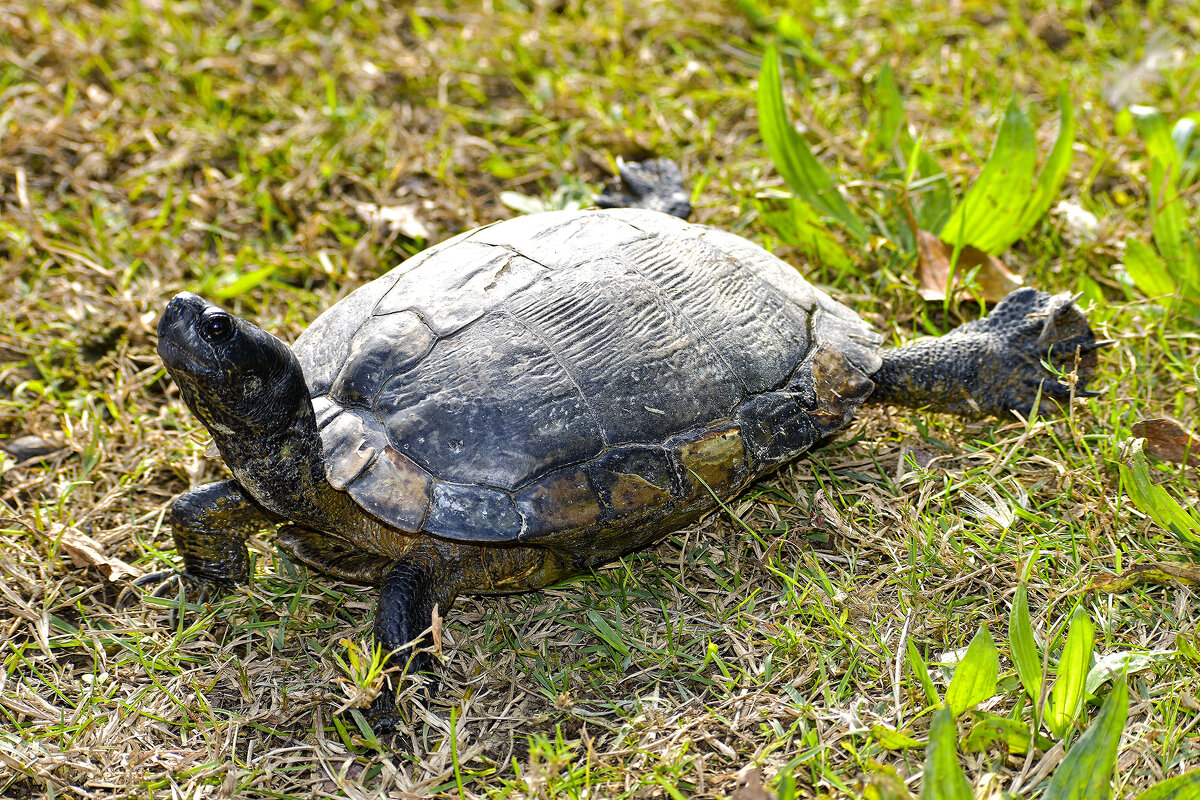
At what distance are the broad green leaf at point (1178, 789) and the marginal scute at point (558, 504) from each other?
153 cm

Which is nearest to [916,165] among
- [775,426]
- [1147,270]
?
[1147,270]

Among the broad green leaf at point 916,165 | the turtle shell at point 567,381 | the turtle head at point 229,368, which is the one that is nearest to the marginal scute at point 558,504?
the turtle shell at point 567,381

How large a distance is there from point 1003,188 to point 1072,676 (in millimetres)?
2306

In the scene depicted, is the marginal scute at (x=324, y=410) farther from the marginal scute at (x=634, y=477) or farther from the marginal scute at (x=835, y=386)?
the marginal scute at (x=835, y=386)

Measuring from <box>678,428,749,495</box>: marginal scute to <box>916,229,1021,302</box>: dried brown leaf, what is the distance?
54.9 inches

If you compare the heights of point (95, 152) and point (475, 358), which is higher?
point (475, 358)

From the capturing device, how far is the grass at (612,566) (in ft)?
8.61

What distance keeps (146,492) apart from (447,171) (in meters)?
2.15

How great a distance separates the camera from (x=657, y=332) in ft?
9.78

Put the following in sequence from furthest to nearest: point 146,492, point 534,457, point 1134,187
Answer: point 1134,187 < point 146,492 < point 534,457

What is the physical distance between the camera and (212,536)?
3.04m

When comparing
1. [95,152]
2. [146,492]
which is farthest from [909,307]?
[95,152]

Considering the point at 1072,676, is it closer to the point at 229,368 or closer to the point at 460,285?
the point at 460,285

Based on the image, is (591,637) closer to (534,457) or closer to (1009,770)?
(534,457)
